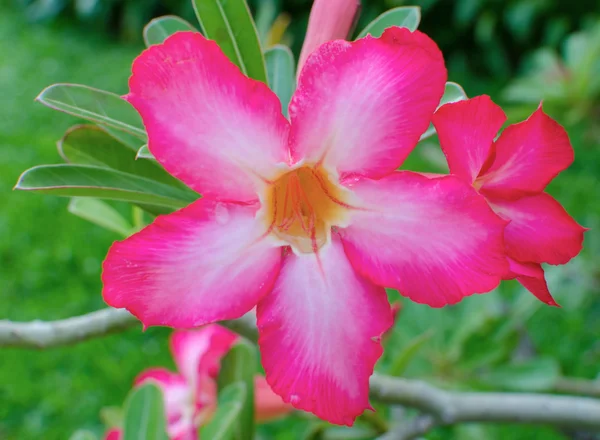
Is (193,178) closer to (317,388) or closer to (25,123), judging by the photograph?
(317,388)

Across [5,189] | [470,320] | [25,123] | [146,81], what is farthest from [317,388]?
[25,123]

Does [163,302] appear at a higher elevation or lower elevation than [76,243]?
higher

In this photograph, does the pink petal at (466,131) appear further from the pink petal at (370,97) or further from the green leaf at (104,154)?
the green leaf at (104,154)

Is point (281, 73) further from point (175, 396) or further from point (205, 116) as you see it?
point (175, 396)

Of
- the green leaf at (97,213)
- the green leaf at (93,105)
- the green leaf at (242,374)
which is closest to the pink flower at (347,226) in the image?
the green leaf at (93,105)

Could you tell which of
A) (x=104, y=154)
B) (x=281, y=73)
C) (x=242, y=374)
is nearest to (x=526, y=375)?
(x=242, y=374)
